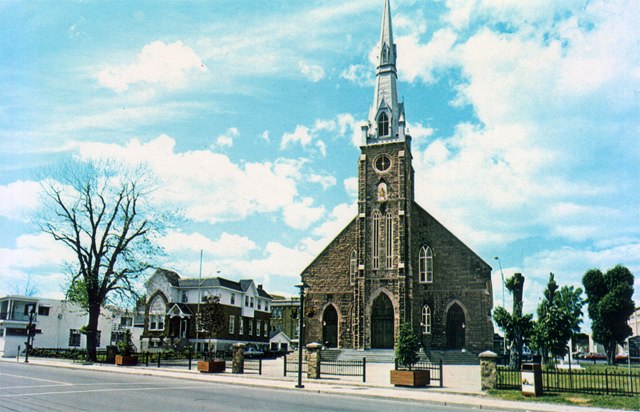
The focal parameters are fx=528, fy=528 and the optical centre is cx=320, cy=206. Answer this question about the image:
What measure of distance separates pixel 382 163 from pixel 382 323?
46.9 ft

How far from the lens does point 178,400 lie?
16.3 meters

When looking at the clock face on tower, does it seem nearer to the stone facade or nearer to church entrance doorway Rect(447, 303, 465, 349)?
church entrance doorway Rect(447, 303, 465, 349)

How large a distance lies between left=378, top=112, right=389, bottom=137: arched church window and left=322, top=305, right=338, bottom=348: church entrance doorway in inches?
658

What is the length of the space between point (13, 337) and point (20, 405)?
4094cm

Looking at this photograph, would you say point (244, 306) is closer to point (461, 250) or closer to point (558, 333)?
point (461, 250)

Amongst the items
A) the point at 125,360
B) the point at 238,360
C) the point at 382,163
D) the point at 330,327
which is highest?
the point at 382,163

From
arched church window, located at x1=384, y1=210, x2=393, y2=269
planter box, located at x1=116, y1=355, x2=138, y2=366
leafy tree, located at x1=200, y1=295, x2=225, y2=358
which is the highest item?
arched church window, located at x1=384, y1=210, x2=393, y2=269

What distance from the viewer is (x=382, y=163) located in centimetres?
4831

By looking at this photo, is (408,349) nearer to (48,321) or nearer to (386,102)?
(386,102)

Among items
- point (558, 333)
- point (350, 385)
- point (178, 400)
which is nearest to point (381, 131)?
point (558, 333)

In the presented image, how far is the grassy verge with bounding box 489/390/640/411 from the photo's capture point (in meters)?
17.5

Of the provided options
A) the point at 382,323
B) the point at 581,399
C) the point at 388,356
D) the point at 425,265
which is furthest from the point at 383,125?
the point at 581,399

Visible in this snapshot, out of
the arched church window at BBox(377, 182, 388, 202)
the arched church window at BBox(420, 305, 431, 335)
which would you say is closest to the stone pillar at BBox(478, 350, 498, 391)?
the arched church window at BBox(420, 305, 431, 335)

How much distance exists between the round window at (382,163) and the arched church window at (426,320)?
502 inches
